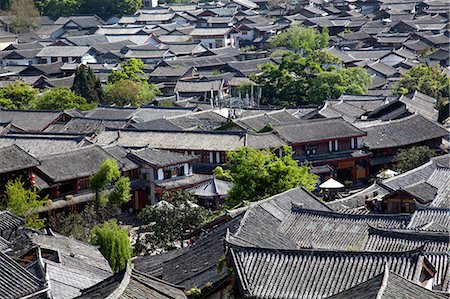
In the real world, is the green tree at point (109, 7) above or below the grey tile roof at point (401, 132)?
below

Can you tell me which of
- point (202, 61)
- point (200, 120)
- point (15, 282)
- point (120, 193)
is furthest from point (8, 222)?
point (202, 61)

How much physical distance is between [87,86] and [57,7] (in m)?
39.5

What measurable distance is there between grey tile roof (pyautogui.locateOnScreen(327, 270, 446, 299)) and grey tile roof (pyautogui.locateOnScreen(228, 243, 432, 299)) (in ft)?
7.43

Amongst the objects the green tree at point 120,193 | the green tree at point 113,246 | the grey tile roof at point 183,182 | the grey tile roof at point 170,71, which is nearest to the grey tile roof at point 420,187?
the green tree at point 113,246

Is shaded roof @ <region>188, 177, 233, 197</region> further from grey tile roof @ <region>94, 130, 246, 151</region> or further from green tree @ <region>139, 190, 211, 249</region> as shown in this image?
green tree @ <region>139, 190, 211, 249</region>

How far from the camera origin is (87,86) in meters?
58.9

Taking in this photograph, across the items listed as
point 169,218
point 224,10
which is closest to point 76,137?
point 169,218

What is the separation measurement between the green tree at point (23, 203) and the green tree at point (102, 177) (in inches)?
98.5

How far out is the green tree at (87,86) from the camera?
193 feet

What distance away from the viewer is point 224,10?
9681 centimetres

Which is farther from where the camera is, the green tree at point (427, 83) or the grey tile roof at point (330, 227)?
the green tree at point (427, 83)

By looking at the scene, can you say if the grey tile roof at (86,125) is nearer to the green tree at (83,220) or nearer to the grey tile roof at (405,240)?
the green tree at (83,220)

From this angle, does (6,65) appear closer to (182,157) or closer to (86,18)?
(86,18)

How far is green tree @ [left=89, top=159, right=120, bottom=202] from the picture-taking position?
36125mm
